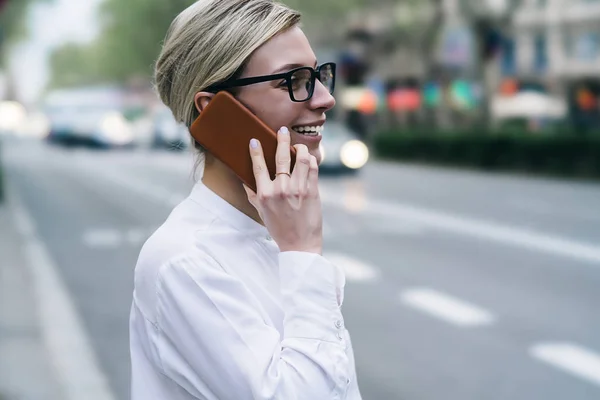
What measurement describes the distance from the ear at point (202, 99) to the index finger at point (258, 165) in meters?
0.12

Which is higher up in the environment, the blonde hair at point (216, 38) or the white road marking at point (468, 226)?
the blonde hair at point (216, 38)

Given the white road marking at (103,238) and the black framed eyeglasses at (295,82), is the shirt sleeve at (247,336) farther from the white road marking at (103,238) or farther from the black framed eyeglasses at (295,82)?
the white road marking at (103,238)

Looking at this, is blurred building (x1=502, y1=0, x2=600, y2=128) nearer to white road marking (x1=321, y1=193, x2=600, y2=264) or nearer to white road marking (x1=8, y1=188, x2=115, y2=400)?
white road marking (x1=321, y1=193, x2=600, y2=264)

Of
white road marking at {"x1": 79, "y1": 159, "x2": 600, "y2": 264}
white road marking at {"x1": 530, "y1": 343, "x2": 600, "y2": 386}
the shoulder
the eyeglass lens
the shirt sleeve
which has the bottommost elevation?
white road marking at {"x1": 79, "y1": 159, "x2": 600, "y2": 264}

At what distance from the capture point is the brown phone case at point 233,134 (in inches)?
70.4

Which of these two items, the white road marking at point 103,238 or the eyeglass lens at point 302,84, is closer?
the eyeglass lens at point 302,84

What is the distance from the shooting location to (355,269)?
11656 millimetres

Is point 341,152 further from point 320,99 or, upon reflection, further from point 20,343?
point 320,99

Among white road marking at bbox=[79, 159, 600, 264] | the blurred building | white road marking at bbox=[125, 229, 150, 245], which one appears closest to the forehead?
white road marking at bbox=[79, 159, 600, 264]

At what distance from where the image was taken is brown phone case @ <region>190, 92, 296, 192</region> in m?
1.79

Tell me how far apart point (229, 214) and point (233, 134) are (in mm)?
139

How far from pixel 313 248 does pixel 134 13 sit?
81684mm

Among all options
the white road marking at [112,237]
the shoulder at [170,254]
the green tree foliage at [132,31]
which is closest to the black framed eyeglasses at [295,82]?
the shoulder at [170,254]

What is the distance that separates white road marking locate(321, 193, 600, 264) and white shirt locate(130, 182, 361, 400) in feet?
34.4
